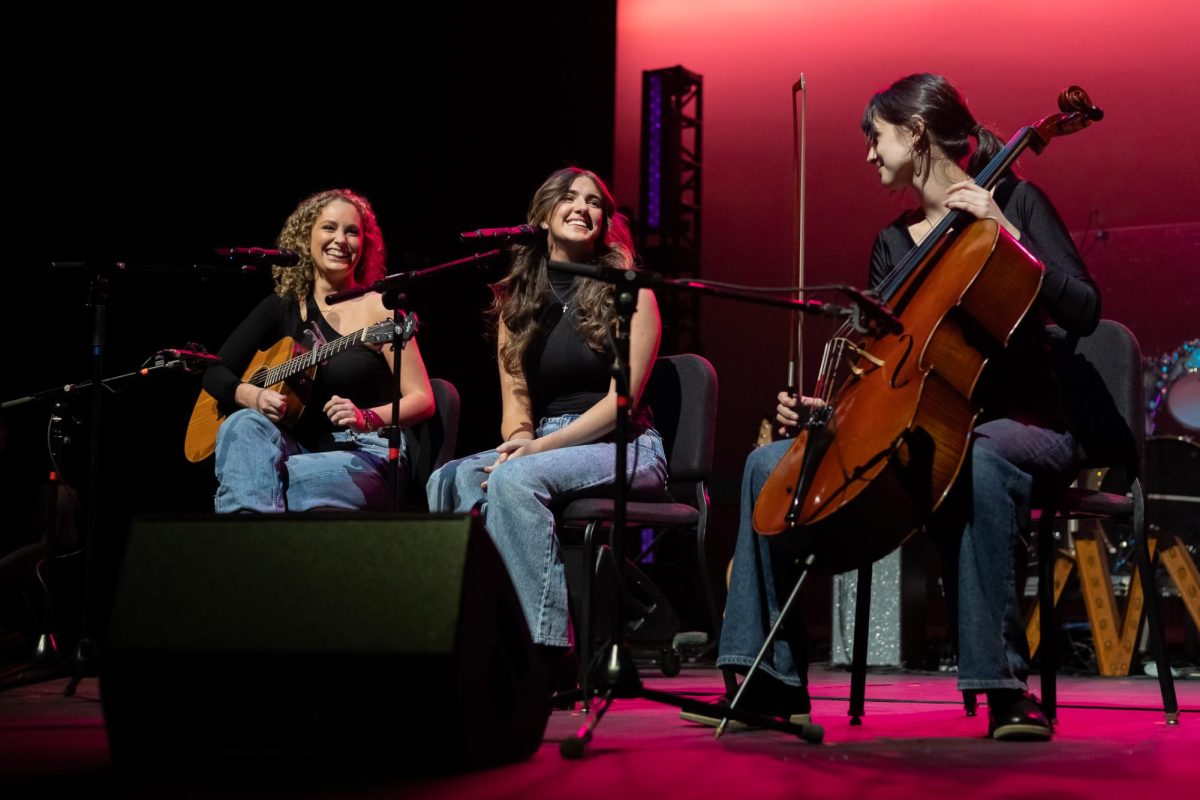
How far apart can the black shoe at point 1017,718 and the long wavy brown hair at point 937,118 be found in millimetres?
1091

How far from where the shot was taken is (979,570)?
2258 millimetres

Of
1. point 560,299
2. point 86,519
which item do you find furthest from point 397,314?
point 86,519

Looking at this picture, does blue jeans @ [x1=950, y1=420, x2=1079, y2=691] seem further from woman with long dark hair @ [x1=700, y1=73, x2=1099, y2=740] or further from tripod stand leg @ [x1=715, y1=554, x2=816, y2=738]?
tripod stand leg @ [x1=715, y1=554, x2=816, y2=738]

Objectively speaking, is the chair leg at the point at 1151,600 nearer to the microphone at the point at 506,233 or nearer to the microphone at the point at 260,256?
the microphone at the point at 506,233

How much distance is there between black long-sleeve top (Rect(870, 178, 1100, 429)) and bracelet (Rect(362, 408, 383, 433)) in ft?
5.09

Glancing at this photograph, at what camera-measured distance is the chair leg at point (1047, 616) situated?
2527 millimetres

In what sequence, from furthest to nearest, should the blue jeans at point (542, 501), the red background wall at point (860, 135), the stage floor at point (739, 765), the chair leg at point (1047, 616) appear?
the red background wall at point (860, 135) → the blue jeans at point (542, 501) → the chair leg at point (1047, 616) → the stage floor at point (739, 765)

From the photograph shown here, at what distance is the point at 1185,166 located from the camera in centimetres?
639

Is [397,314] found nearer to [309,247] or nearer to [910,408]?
[309,247]

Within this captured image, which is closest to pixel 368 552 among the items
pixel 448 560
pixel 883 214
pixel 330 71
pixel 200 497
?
pixel 448 560

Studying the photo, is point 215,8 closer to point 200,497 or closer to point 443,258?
point 443,258

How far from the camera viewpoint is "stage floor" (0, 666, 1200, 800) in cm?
165

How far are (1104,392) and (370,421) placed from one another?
1.76 meters

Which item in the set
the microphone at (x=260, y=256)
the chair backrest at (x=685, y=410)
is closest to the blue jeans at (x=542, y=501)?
the chair backrest at (x=685, y=410)
